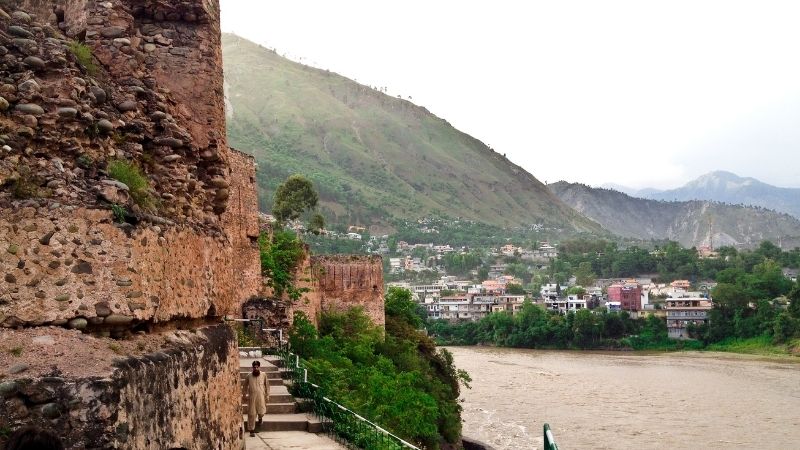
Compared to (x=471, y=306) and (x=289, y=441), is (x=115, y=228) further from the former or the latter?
(x=471, y=306)

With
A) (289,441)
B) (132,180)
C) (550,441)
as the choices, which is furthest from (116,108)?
(289,441)

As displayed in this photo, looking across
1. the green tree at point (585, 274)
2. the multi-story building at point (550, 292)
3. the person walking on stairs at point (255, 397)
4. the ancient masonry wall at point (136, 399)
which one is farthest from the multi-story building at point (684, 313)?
the ancient masonry wall at point (136, 399)

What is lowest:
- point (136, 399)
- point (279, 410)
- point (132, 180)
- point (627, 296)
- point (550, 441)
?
point (279, 410)

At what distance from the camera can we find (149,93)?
531cm

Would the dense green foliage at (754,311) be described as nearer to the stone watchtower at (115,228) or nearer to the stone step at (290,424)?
the stone step at (290,424)

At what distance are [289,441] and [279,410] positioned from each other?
1.80 m

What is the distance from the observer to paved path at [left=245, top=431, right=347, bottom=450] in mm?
10086

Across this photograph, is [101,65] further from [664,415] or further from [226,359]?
[664,415]

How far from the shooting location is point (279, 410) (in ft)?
40.8

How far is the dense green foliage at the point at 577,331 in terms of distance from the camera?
3157 inches

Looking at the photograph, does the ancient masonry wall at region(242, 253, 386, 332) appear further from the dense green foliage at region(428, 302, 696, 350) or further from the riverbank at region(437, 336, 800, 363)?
the dense green foliage at region(428, 302, 696, 350)

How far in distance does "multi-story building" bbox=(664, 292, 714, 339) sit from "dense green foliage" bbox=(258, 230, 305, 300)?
63840 millimetres

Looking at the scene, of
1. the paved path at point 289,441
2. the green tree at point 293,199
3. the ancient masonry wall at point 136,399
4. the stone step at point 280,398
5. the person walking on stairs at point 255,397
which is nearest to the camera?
the ancient masonry wall at point 136,399

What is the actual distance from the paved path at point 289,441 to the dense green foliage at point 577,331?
71223 mm
